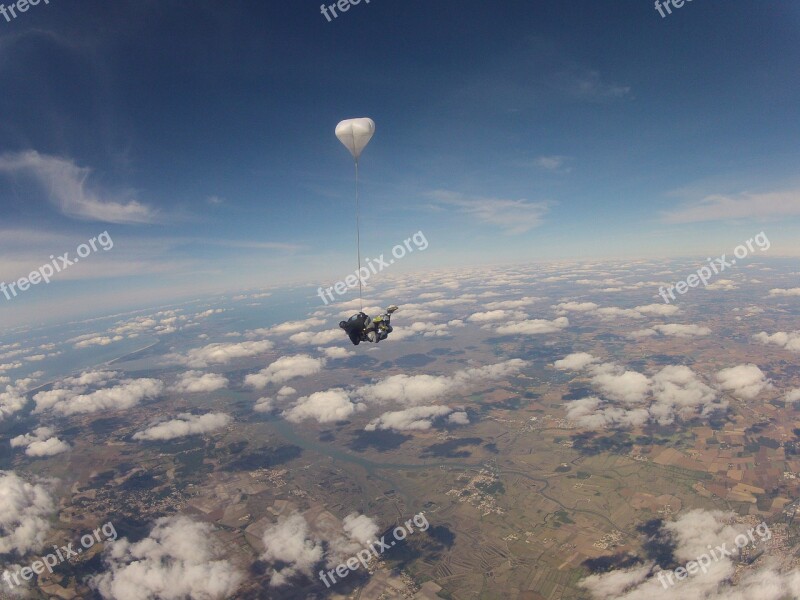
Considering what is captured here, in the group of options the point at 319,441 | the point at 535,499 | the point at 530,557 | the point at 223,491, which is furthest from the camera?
the point at 319,441

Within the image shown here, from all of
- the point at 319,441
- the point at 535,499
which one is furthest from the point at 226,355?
the point at 535,499

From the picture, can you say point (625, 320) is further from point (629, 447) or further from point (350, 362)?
point (350, 362)

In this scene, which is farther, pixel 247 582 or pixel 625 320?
pixel 625 320

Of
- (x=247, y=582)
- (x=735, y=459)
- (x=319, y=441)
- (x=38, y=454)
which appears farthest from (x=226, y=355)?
(x=735, y=459)

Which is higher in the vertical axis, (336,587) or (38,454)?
(38,454)

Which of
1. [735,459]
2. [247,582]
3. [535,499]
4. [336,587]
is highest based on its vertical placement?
[247,582]

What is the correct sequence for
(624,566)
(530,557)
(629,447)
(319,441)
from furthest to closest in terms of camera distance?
(319,441) < (629,447) < (530,557) < (624,566)
